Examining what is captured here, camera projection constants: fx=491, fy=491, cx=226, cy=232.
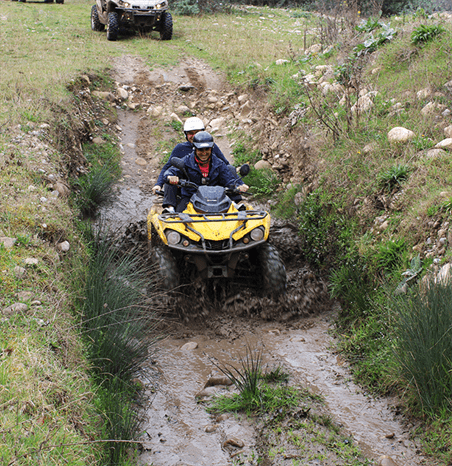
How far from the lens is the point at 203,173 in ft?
21.3

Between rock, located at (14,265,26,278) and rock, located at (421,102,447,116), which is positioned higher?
rock, located at (421,102,447,116)

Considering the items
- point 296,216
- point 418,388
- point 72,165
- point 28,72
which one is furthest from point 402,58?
point 28,72

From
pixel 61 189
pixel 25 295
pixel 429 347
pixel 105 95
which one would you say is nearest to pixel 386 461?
pixel 429 347

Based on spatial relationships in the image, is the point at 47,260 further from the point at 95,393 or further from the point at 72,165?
the point at 72,165

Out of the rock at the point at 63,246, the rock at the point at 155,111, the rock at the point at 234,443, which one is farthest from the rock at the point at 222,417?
the rock at the point at 155,111

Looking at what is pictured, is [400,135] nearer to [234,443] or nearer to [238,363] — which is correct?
[238,363]

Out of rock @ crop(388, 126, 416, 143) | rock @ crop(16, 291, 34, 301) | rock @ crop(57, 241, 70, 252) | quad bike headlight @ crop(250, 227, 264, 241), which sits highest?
rock @ crop(388, 126, 416, 143)

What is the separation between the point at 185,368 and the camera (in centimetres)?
461

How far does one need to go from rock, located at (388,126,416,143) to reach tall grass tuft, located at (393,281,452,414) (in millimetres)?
2873

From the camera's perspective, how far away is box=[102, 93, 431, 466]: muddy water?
3.45 m

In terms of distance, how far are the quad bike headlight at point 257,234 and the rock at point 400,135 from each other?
2091 mm

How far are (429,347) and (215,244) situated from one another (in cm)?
251

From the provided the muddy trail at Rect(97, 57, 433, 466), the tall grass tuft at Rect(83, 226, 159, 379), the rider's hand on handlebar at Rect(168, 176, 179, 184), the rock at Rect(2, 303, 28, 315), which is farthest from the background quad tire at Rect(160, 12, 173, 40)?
the rock at Rect(2, 303, 28, 315)

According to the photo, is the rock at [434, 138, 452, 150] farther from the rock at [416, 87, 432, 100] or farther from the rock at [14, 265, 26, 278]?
the rock at [14, 265, 26, 278]
